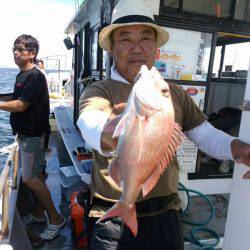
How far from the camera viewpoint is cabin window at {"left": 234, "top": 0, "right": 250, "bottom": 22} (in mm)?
4809

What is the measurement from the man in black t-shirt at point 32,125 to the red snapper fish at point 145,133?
284 cm

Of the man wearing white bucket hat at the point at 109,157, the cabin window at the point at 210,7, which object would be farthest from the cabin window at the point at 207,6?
the man wearing white bucket hat at the point at 109,157

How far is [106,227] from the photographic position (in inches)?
87.0

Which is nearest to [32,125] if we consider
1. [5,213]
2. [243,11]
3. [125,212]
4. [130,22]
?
[5,213]

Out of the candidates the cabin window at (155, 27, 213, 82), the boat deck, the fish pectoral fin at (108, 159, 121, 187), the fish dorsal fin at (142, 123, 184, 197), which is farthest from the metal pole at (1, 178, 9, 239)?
the cabin window at (155, 27, 213, 82)

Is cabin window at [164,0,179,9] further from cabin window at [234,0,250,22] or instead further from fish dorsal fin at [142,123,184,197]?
fish dorsal fin at [142,123,184,197]

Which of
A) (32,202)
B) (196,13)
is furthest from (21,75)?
(196,13)

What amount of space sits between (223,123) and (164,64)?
7.19 ft

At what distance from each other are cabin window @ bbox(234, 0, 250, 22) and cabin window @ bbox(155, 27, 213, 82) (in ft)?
1.70

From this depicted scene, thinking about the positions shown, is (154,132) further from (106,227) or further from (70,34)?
(70,34)

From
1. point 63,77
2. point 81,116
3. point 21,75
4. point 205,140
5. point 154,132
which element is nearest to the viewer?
point 154,132

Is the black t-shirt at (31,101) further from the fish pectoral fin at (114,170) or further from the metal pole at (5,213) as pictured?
the fish pectoral fin at (114,170)

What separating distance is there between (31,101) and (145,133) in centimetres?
298

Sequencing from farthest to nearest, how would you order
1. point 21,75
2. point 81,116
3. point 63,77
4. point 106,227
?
1. point 63,77
2. point 21,75
3. point 106,227
4. point 81,116
